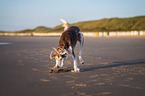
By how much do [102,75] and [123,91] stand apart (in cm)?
217

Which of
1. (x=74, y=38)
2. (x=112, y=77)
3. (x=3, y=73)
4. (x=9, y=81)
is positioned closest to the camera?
(x=9, y=81)

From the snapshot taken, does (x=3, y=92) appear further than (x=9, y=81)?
No

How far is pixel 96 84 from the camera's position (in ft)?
20.6

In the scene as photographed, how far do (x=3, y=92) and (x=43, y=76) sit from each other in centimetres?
227

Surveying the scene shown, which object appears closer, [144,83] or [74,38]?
[144,83]

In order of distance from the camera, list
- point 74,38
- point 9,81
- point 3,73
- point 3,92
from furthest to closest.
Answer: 1. point 74,38
2. point 3,73
3. point 9,81
4. point 3,92

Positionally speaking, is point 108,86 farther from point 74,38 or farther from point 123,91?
point 74,38

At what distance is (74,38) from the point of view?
914 cm

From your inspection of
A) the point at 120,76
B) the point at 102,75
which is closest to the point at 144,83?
the point at 120,76

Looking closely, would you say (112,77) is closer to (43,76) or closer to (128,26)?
(43,76)

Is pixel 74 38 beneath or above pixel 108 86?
above

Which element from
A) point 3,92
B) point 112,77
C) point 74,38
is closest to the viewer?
point 3,92

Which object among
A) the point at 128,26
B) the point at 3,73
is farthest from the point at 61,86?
the point at 128,26

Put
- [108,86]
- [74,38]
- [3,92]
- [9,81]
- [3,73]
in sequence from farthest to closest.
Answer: [74,38]
[3,73]
[9,81]
[108,86]
[3,92]
